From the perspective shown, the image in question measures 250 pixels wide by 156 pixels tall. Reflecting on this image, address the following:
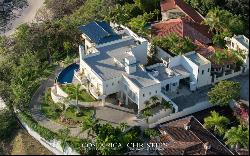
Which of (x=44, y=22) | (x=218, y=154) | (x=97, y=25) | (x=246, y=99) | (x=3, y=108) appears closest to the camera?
(x=218, y=154)

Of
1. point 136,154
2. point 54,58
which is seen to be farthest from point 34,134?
point 54,58

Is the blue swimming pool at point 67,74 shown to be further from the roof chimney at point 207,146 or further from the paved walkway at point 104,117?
the roof chimney at point 207,146

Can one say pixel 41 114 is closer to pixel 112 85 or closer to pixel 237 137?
pixel 112 85

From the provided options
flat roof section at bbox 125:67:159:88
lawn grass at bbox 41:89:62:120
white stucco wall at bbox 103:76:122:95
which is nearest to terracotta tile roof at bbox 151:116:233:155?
flat roof section at bbox 125:67:159:88

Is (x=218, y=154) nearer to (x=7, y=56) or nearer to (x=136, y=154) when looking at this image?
(x=136, y=154)

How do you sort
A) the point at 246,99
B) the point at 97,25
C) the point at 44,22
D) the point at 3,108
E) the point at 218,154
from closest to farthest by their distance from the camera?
the point at 218,154 → the point at 246,99 → the point at 3,108 → the point at 97,25 → the point at 44,22

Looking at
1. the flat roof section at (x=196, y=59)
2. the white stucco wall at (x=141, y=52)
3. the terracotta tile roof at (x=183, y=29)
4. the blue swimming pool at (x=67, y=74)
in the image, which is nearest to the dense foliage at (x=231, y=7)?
the terracotta tile roof at (x=183, y=29)

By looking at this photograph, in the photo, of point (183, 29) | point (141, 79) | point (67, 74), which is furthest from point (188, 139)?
point (67, 74)
